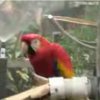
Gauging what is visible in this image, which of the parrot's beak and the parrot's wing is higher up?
the parrot's beak

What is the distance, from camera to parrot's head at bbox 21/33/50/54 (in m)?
0.79

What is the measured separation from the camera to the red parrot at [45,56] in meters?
0.79

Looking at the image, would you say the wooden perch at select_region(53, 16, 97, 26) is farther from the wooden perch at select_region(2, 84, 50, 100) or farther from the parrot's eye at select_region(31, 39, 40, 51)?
the wooden perch at select_region(2, 84, 50, 100)

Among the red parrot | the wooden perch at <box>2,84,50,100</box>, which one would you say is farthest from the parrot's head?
the wooden perch at <box>2,84,50,100</box>

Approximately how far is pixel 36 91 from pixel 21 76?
12 cm

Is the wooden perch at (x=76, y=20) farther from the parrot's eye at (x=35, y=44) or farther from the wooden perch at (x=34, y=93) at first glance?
the wooden perch at (x=34, y=93)

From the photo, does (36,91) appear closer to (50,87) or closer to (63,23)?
(50,87)

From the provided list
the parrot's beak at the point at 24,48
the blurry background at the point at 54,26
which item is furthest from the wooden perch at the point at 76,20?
the parrot's beak at the point at 24,48

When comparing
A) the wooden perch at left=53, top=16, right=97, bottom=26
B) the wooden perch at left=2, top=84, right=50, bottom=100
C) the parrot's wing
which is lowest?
the wooden perch at left=2, top=84, right=50, bottom=100

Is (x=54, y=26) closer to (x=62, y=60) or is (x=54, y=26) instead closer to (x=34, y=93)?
(x=62, y=60)

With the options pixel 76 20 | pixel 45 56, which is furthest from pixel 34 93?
pixel 76 20

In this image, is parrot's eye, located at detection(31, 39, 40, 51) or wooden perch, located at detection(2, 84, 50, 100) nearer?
wooden perch, located at detection(2, 84, 50, 100)

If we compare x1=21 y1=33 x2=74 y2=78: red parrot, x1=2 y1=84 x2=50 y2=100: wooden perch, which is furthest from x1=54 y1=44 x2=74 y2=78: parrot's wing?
x1=2 y1=84 x2=50 y2=100: wooden perch

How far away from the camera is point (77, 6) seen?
2.65ft
